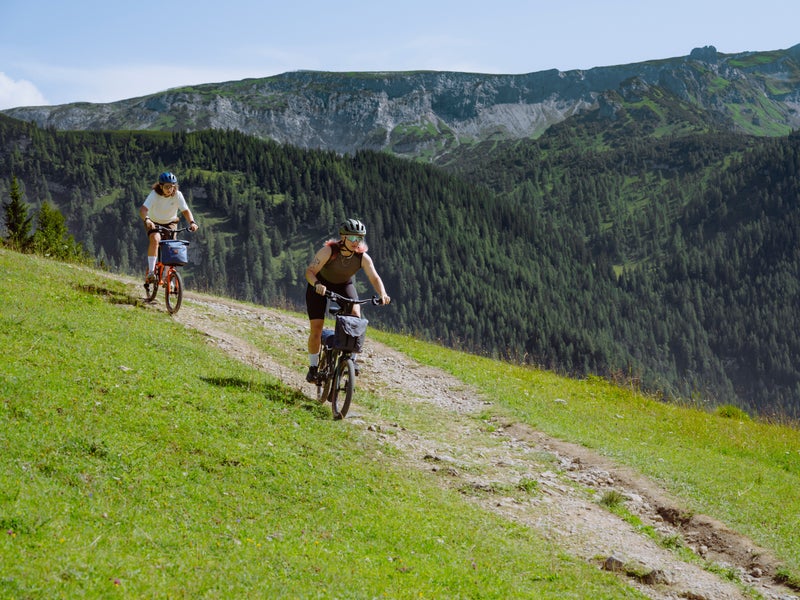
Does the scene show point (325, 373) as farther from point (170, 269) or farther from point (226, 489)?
point (170, 269)

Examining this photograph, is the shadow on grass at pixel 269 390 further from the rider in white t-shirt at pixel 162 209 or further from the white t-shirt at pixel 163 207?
the white t-shirt at pixel 163 207

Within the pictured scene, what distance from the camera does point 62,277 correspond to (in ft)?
62.3

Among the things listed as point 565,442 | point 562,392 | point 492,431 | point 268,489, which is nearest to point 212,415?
point 268,489

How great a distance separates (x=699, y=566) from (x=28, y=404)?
9.40m

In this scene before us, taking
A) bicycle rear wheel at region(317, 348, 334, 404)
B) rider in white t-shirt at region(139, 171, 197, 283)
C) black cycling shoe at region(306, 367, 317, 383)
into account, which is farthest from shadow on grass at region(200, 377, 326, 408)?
rider in white t-shirt at region(139, 171, 197, 283)

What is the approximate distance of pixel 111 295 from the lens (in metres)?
18.3

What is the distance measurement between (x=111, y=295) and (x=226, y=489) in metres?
11.8

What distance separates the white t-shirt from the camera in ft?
57.0

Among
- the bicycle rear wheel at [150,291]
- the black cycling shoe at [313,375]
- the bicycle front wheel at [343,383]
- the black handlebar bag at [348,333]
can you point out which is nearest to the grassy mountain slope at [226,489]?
the bicycle front wheel at [343,383]

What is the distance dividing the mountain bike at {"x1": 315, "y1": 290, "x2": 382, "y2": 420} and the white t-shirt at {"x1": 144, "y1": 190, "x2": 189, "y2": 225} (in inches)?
268

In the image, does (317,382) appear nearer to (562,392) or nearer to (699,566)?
(699,566)

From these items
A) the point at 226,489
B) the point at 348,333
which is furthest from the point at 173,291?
the point at 226,489

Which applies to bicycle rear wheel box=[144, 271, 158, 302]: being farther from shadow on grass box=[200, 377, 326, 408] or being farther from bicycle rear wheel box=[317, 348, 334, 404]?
bicycle rear wheel box=[317, 348, 334, 404]

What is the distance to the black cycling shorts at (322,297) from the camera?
12797mm
